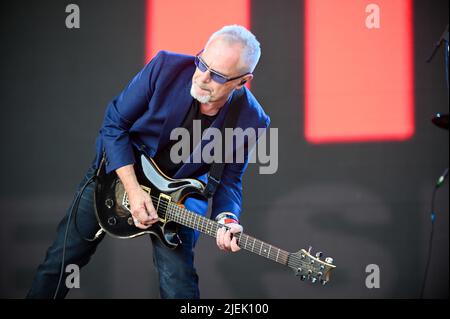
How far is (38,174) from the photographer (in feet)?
12.5

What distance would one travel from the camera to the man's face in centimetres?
262

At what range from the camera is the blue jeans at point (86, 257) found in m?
2.74

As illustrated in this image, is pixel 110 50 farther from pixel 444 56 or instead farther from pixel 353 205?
pixel 444 56

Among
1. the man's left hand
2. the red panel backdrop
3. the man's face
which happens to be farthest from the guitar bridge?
the red panel backdrop

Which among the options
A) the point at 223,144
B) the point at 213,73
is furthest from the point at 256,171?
the point at 213,73

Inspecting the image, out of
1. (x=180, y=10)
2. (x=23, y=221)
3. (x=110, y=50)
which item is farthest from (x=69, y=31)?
(x=23, y=221)

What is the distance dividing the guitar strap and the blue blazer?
0.02 m

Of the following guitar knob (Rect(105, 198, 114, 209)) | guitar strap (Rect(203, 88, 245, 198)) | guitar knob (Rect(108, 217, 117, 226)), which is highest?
guitar strap (Rect(203, 88, 245, 198))

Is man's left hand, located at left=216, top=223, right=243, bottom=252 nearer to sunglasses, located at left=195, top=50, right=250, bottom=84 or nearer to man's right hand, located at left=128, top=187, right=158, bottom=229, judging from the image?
man's right hand, located at left=128, top=187, right=158, bottom=229

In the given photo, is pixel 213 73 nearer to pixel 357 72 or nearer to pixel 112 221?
pixel 112 221

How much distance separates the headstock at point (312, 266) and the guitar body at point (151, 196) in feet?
2.00

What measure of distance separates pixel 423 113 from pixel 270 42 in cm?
110

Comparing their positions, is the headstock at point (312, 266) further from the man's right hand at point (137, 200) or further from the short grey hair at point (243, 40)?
the short grey hair at point (243, 40)

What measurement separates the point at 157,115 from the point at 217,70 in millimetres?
397
